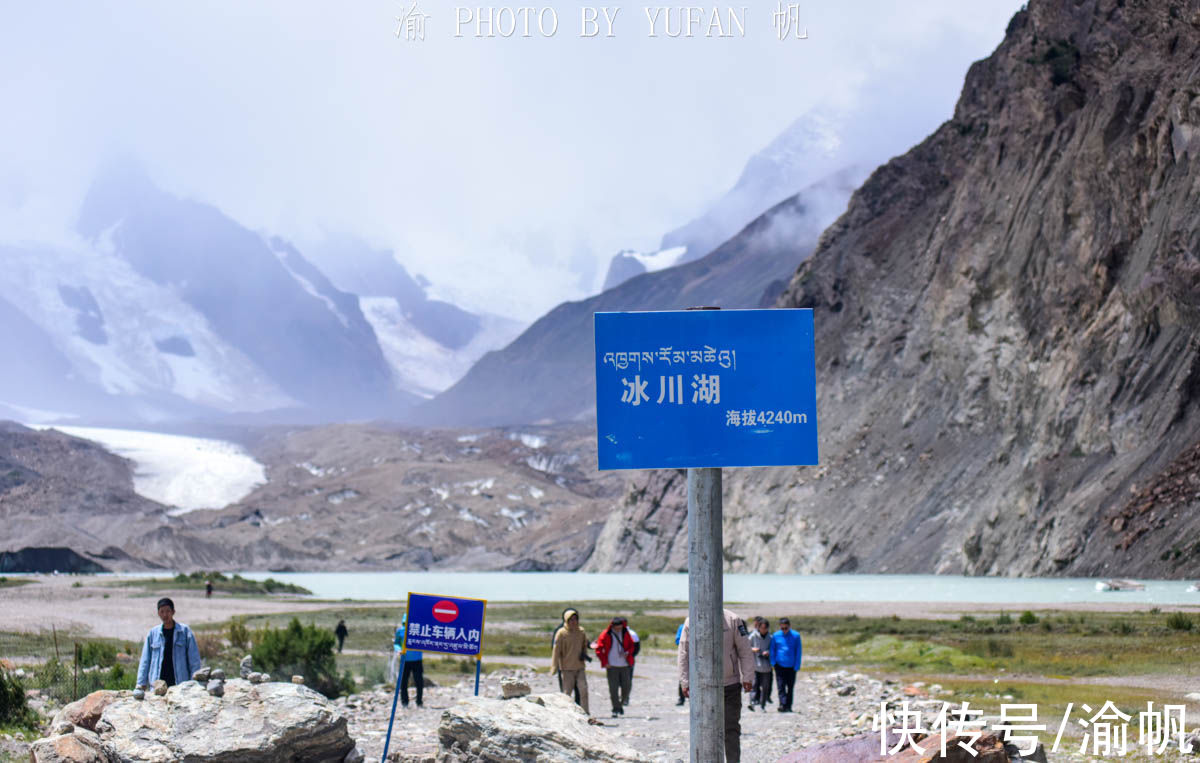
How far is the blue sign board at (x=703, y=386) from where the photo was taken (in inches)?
288

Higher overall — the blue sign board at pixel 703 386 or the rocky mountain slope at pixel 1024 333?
the rocky mountain slope at pixel 1024 333

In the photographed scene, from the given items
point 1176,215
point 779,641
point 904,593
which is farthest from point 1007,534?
point 779,641

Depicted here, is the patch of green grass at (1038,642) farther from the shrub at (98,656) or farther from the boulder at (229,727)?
the shrub at (98,656)

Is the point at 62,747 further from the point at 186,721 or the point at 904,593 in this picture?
the point at 904,593

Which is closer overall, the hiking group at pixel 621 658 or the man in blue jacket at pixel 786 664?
the hiking group at pixel 621 658

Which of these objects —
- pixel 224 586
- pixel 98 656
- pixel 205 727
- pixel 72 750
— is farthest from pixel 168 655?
pixel 224 586

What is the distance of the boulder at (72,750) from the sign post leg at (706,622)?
6074 millimetres

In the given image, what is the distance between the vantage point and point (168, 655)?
505 inches

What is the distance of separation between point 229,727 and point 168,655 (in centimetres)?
181

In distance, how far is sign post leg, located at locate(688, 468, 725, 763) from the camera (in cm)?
746

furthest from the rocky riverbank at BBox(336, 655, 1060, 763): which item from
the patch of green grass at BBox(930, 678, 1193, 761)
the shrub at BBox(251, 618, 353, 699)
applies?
the shrub at BBox(251, 618, 353, 699)

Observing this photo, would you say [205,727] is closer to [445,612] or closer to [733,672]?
[445,612]

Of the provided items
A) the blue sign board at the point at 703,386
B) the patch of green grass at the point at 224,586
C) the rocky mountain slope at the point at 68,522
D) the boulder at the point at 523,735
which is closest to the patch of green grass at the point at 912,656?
the boulder at the point at 523,735

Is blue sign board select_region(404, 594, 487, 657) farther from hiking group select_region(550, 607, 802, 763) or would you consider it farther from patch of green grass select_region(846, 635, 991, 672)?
patch of green grass select_region(846, 635, 991, 672)
